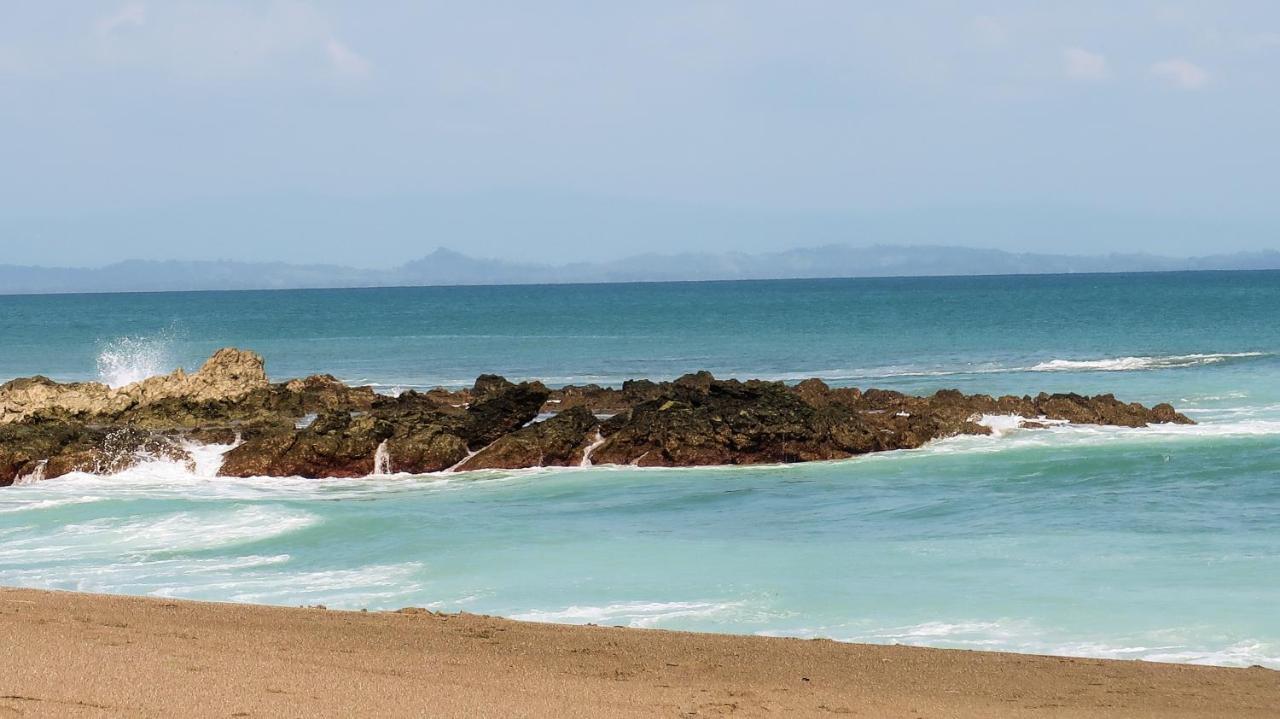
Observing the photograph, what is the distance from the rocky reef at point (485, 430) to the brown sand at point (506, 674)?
36.0ft

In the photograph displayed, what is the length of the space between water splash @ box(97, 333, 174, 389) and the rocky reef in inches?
130

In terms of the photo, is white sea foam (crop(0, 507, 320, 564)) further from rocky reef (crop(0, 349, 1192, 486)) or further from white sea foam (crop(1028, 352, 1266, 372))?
white sea foam (crop(1028, 352, 1266, 372))

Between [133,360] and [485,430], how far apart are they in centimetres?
2939

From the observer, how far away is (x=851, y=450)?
73.0ft

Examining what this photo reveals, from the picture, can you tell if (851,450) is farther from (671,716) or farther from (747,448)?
(671,716)

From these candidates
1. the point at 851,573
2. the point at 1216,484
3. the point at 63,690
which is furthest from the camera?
the point at 1216,484

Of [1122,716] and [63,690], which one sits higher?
[63,690]

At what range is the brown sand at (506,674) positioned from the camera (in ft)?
25.3

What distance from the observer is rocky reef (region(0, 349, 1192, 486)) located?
21.6m

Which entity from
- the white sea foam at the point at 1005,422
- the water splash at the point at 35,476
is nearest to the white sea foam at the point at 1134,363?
the white sea foam at the point at 1005,422

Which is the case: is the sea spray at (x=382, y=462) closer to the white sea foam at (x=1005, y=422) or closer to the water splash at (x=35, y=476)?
the water splash at (x=35, y=476)

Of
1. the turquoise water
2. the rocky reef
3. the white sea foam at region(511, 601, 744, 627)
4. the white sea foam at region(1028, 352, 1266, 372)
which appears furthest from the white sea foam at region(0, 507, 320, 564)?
the white sea foam at region(1028, 352, 1266, 372)

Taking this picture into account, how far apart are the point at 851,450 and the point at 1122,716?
14228mm

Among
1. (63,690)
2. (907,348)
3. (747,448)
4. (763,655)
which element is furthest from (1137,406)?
(907,348)
